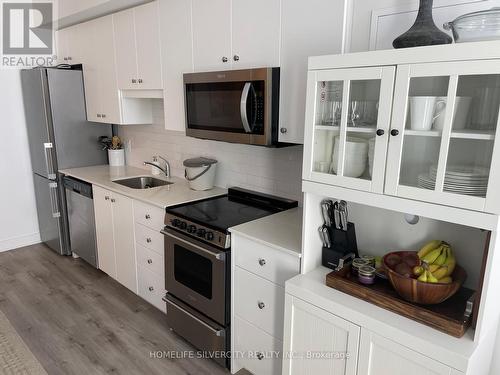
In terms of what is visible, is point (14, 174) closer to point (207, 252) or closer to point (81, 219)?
point (81, 219)

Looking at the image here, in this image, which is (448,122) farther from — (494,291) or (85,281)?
(85,281)

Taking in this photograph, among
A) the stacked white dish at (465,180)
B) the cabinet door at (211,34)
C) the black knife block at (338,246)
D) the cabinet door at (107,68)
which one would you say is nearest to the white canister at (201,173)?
the cabinet door at (211,34)

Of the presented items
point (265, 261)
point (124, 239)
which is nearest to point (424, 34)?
point (265, 261)

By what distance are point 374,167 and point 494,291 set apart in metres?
0.60

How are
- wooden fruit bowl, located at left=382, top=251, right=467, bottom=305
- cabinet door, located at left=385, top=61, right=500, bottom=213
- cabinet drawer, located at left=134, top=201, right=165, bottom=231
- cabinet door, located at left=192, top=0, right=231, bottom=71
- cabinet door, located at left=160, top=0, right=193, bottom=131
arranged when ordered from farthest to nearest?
cabinet drawer, located at left=134, top=201, right=165, bottom=231 < cabinet door, located at left=160, top=0, right=193, bottom=131 < cabinet door, located at left=192, top=0, right=231, bottom=71 < wooden fruit bowl, located at left=382, top=251, right=467, bottom=305 < cabinet door, located at left=385, top=61, right=500, bottom=213

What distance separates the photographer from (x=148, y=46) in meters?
2.80

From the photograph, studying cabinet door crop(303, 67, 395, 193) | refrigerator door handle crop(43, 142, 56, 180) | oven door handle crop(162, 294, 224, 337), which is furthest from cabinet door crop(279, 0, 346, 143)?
refrigerator door handle crop(43, 142, 56, 180)

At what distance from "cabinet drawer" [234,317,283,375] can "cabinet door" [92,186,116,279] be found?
156 centimetres

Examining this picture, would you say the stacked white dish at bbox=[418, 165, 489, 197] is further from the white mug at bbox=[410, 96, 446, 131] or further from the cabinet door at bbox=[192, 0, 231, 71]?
the cabinet door at bbox=[192, 0, 231, 71]

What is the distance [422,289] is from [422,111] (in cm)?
67

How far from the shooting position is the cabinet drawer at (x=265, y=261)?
5.97ft

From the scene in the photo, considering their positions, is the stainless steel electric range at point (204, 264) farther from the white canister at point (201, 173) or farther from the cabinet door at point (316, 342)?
the cabinet door at point (316, 342)

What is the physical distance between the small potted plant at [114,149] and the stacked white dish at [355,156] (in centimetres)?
300

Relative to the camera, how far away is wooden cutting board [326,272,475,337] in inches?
52.0
